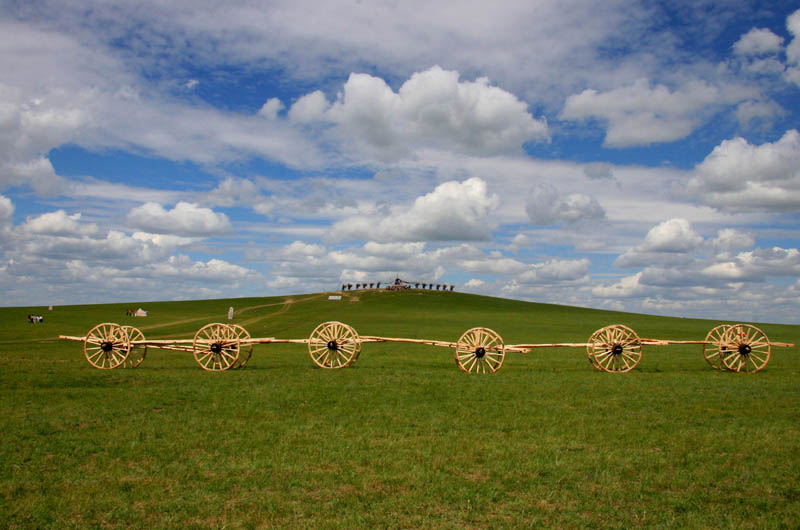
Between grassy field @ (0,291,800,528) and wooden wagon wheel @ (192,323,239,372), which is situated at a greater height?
wooden wagon wheel @ (192,323,239,372)

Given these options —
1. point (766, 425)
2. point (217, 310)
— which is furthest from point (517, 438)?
point (217, 310)

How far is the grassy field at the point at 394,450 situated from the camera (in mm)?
6965

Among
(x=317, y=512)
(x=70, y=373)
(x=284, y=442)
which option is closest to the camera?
(x=317, y=512)

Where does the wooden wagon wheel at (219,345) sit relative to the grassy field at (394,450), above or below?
above

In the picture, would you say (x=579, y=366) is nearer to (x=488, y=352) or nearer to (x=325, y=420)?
(x=488, y=352)

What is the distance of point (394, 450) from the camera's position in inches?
374

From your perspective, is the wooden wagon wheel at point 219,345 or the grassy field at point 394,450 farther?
the wooden wagon wheel at point 219,345

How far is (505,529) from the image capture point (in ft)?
21.2

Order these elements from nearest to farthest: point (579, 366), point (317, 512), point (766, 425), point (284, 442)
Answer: point (317, 512) < point (284, 442) < point (766, 425) < point (579, 366)

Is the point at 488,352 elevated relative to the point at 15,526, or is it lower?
elevated

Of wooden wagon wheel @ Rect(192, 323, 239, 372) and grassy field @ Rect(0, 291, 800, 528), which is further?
wooden wagon wheel @ Rect(192, 323, 239, 372)

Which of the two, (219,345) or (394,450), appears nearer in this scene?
(394,450)

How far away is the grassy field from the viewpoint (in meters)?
6.96

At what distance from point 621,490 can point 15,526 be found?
7854mm
